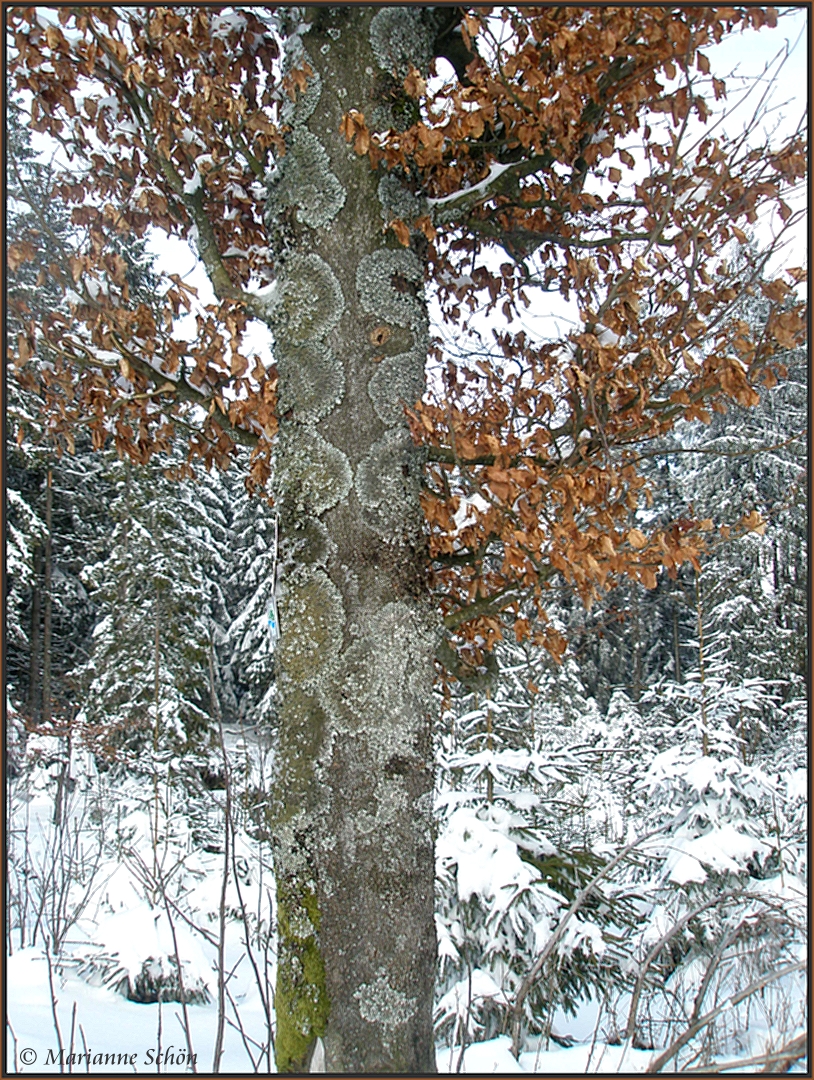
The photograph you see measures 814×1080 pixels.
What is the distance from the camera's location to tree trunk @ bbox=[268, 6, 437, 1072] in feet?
6.13

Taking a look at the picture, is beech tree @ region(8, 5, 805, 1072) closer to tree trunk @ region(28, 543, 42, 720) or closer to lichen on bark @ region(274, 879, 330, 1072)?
lichen on bark @ region(274, 879, 330, 1072)

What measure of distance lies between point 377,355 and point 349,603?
73 cm

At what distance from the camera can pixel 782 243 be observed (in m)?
2.03

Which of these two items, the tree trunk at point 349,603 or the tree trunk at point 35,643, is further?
the tree trunk at point 35,643

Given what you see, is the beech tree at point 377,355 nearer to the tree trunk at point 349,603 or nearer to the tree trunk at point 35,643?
the tree trunk at point 349,603

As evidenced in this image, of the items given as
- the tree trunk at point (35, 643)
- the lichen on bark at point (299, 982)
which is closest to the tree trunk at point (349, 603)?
the lichen on bark at point (299, 982)

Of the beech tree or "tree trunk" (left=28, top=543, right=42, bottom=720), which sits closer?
the beech tree

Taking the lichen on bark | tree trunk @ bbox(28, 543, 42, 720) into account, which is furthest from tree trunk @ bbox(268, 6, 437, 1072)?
tree trunk @ bbox(28, 543, 42, 720)

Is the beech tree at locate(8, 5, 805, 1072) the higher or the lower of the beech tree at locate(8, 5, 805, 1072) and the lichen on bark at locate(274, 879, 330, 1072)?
the higher

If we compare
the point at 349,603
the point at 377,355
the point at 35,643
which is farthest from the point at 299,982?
the point at 35,643

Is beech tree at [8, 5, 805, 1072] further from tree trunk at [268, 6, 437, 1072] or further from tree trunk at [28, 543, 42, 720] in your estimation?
tree trunk at [28, 543, 42, 720]

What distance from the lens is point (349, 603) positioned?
2.01 metres

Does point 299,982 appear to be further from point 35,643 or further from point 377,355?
point 35,643

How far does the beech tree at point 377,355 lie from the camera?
192 centimetres
